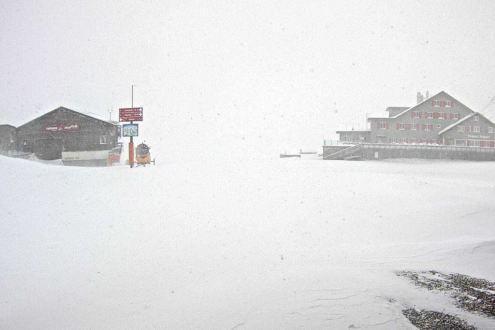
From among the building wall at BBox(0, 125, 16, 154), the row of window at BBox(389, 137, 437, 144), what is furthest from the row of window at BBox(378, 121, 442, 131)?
the building wall at BBox(0, 125, 16, 154)

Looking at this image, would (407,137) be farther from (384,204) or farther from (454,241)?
(454,241)

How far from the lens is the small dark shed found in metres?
42.1

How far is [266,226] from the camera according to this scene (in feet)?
40.5

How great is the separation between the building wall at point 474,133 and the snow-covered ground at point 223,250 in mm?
40145

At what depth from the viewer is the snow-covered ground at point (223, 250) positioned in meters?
6.28

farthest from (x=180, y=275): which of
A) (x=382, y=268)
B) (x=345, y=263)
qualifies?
(x=382, y=268)

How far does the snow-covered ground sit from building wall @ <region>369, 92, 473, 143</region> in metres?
39.6

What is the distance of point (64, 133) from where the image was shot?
42156 mm

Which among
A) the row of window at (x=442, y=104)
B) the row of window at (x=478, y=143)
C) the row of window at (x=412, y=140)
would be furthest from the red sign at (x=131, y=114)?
the row of window at (x=478, y=143)

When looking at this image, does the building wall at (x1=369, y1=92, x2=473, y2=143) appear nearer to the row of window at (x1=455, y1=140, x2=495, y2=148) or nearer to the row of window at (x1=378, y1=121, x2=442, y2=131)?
the row of window at (x1=378, y1=121, x2=442, y2=131)

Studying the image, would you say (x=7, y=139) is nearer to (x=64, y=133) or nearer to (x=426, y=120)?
(x=64, y=133)

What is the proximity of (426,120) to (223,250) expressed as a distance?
184 feet

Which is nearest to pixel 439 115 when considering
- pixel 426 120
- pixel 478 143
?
pixel 426 120

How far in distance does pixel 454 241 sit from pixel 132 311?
33.3ft
